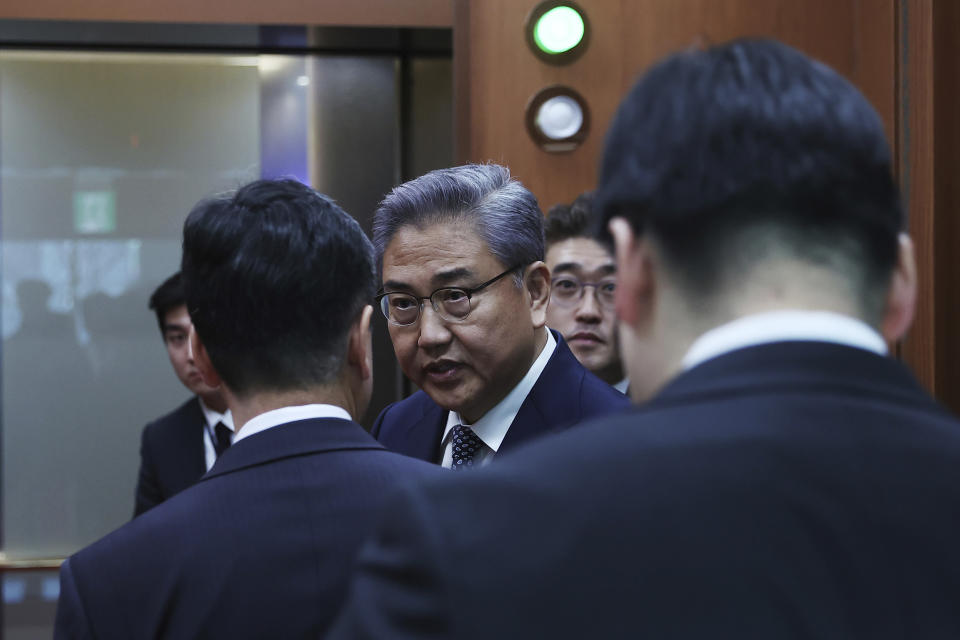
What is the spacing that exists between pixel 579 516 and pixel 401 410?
2.09 metres

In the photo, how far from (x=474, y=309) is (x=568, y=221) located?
123 centimetres

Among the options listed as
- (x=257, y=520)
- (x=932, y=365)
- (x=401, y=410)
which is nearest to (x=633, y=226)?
(x=257, y=520)

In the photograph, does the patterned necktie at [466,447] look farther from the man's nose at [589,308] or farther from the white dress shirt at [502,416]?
the man's nose at [589,308]

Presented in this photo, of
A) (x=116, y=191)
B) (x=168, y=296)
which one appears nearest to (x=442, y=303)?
(x=168, y=296)

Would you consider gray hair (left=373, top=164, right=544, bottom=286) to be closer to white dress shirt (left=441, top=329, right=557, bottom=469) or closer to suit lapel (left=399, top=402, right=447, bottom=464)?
white dress shirt (left=441, top=329, right=557, bottom=469)

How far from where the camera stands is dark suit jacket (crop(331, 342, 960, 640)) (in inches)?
28.9

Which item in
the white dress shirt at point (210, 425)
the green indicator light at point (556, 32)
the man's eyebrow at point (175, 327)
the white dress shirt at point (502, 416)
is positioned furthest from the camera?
the green indicator light at point (556, 32)

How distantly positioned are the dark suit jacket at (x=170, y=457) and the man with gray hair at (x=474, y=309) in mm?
1399

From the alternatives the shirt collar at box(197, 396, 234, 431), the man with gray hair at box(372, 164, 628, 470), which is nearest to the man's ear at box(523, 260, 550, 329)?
the man with gray hair at box(372, 164, 628, 470)

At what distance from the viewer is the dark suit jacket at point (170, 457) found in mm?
3764

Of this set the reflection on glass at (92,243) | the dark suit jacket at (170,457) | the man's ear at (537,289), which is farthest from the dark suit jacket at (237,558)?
the reflection on glass at (92,243)

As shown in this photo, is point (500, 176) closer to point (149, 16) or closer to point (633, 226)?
point (633, 226)

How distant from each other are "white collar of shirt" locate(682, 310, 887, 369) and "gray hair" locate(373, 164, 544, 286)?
1702 millimetres

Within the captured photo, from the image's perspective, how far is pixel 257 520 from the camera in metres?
1.43
